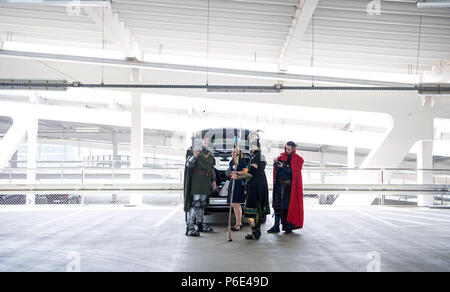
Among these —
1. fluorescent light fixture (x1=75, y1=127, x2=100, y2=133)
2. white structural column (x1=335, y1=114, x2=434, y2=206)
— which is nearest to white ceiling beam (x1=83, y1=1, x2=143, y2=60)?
white structural column (x1=335, y1=114, x2=434, y2=206)

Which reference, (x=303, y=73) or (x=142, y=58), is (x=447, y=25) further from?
(x=142, y=58)

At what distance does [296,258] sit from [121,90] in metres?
10.5

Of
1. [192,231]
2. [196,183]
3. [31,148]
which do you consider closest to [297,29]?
[196,183]

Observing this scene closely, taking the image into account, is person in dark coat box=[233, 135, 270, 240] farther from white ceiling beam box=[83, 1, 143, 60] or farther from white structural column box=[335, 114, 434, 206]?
white structural column box=[335, 114, 434, 206]

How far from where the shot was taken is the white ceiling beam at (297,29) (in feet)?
27.5

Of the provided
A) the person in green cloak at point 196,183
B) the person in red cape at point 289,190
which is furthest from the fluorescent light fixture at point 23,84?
the person in red cape at point 289,190

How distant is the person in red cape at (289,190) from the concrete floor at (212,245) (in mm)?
291

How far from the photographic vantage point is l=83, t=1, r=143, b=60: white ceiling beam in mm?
9523

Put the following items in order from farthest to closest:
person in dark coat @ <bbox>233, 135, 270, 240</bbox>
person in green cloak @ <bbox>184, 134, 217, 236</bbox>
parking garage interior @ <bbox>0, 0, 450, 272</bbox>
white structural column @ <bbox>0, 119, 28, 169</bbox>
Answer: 1. white structural column @ <bbox>0, 119, 28, 169</bbox>
2. person in green cloak @ <bbox>184, 134, 217, 236</bbox>
3. person in dark coat @ <bbox>233, 135, 270, 240</bbox>
4. parking garage interior @ <bbox>0, 0, 450, 272</bbox>

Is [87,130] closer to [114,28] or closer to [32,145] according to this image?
[32,145]

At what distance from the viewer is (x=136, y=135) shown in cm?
1391

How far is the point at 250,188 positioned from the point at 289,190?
100 centimetres
